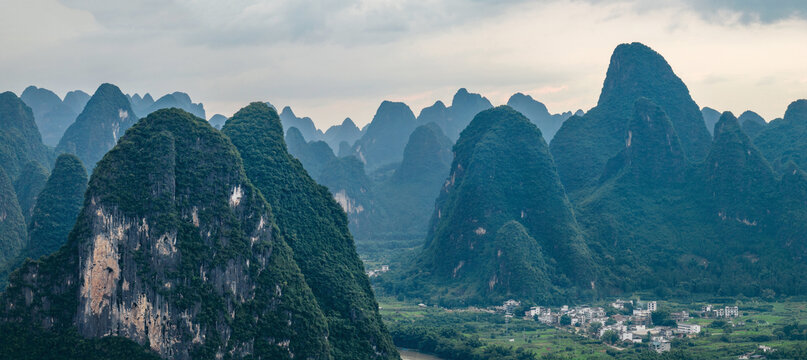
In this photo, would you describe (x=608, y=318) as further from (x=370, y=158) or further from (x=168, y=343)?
(x=370, y=158)

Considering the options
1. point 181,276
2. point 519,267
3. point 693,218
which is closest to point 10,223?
point 181,276

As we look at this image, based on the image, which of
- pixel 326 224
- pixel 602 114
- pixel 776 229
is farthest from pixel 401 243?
pixel 326 224

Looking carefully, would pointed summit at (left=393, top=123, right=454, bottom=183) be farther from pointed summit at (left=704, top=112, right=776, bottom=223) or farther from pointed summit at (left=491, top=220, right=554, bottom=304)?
pointed summit at (left=491, top=220, right=554, bottom=304)

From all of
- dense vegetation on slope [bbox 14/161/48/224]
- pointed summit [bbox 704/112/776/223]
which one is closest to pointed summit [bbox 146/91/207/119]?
dense vegetation on slope [bbox 14/161/48/224]

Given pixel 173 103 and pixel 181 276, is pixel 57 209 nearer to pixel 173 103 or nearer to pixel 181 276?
pixel 181 276

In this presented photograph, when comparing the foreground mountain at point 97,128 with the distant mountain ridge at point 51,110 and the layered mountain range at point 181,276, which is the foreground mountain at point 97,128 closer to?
the distant mountain ridge at point 51,110

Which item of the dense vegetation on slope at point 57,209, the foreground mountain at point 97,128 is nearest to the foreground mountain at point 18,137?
the foreground mountain at point 97,128
